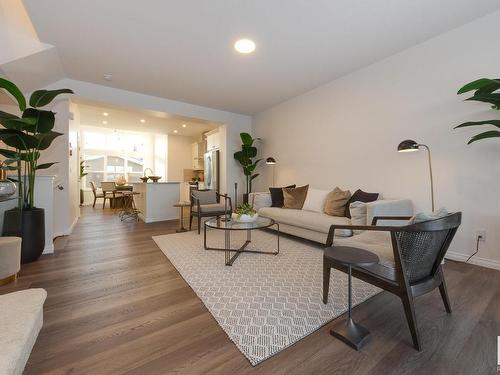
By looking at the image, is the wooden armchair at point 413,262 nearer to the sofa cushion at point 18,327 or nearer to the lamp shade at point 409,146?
the lamp shade at point 409,146

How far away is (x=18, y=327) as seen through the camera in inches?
40.6

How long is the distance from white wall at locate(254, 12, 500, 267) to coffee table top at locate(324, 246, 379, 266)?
6.83 ft

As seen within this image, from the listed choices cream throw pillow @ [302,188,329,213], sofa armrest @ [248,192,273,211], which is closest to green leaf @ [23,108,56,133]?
sofa armrest @ [248,192,273,211]

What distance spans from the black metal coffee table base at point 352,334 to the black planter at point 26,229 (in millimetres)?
3338

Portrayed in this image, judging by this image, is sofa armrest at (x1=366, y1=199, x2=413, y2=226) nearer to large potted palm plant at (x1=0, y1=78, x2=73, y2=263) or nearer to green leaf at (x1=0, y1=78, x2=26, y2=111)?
large potted palm plant at (x1=0, y1=78, x2=73, y2=263)

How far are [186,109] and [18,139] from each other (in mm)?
2986

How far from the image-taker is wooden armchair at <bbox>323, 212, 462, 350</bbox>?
1320 mm

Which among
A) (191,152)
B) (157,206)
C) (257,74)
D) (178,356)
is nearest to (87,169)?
(191,152)

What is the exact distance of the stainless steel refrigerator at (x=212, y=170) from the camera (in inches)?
241

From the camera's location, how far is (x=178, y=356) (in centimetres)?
127

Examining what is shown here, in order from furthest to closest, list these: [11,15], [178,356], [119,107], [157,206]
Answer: [157,206], [119,107], [11,15], [178,356]

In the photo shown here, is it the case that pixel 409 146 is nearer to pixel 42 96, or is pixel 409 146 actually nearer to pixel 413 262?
pixel 413 262

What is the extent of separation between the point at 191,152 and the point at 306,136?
18.8 ft

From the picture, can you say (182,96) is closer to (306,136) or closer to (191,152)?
(306,136)
